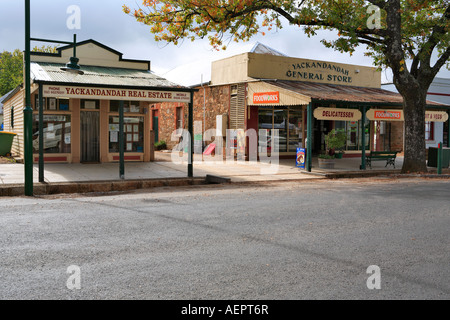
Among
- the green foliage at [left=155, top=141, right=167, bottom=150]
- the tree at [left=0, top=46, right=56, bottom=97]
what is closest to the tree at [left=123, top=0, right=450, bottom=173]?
the green foliage at [left=155, top=141, right=167, bottom=150]

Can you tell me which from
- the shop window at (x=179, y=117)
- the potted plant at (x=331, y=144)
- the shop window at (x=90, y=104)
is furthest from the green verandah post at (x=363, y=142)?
the shop window at (x=179, y=117)

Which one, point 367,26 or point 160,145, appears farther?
point 160,145

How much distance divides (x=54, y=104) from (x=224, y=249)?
46.8 feet

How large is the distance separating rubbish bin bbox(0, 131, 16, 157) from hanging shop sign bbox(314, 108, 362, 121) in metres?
13.7

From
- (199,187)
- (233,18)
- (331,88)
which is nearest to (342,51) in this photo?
(233,18)

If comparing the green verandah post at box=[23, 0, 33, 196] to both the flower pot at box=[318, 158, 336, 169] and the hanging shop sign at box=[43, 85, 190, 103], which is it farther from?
the flower pot at box=[318, 158, 336, 169]

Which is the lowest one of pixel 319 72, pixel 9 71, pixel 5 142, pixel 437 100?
pixel 5 142

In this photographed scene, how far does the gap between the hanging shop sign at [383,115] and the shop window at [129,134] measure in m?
9.96

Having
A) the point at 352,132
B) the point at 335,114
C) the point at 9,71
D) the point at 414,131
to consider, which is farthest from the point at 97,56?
the point at 9,71

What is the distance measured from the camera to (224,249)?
18.8ft

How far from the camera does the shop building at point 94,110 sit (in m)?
15.6

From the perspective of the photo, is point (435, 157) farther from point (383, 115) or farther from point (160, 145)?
point (160, 145)

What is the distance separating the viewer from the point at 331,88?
2198 centimetres

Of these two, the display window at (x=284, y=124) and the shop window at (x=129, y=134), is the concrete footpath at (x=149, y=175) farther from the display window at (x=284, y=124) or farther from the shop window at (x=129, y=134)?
the display window at (x=284, y=124)
